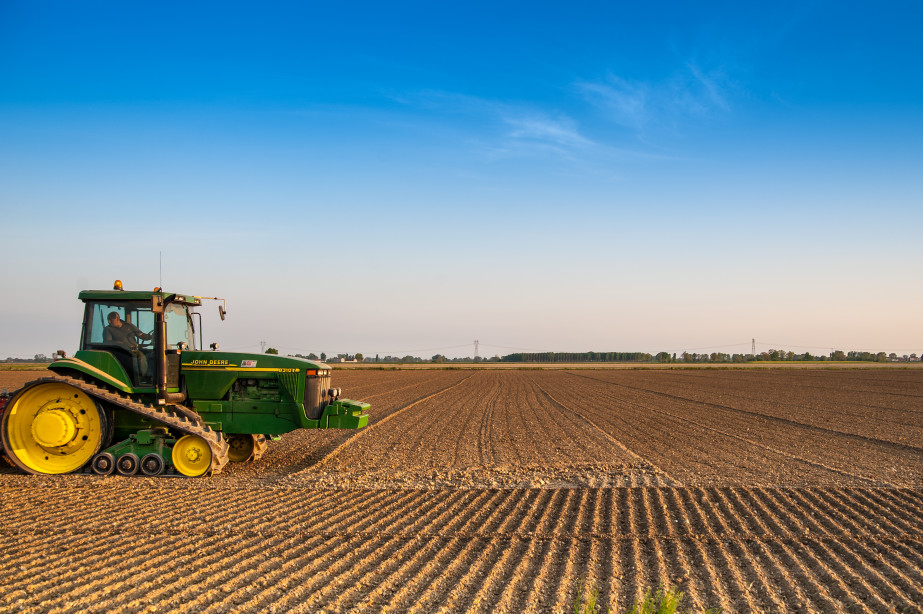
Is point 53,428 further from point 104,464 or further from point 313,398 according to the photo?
point 313,398

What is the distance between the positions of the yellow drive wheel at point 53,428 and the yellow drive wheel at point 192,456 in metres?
1.13

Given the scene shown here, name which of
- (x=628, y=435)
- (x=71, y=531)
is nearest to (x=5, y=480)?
(x=71, y=531)

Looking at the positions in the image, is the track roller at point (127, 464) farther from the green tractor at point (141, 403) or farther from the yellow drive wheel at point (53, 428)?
the yellow drive wheel at point (53, 428)

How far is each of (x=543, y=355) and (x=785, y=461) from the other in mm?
179525

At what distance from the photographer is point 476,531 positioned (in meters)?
6.95

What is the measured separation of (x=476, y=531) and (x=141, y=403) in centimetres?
560

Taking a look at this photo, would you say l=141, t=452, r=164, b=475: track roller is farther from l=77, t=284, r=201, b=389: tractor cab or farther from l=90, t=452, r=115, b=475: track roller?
l=77, t=284, r=201, b=389: tractor cab

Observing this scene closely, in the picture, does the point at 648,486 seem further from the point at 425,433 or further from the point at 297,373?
the point at 425,433

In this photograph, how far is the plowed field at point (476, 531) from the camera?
5.14 m

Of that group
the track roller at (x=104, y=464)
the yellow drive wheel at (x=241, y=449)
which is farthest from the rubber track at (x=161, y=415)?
the yellow drive wheel at (x=241, y=449)

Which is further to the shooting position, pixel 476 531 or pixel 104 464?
pixel 104 464

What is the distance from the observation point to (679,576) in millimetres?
5652

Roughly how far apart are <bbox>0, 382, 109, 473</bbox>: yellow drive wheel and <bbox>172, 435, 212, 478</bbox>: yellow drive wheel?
113 cm

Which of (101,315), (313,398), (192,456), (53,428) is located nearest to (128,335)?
(101,315)
